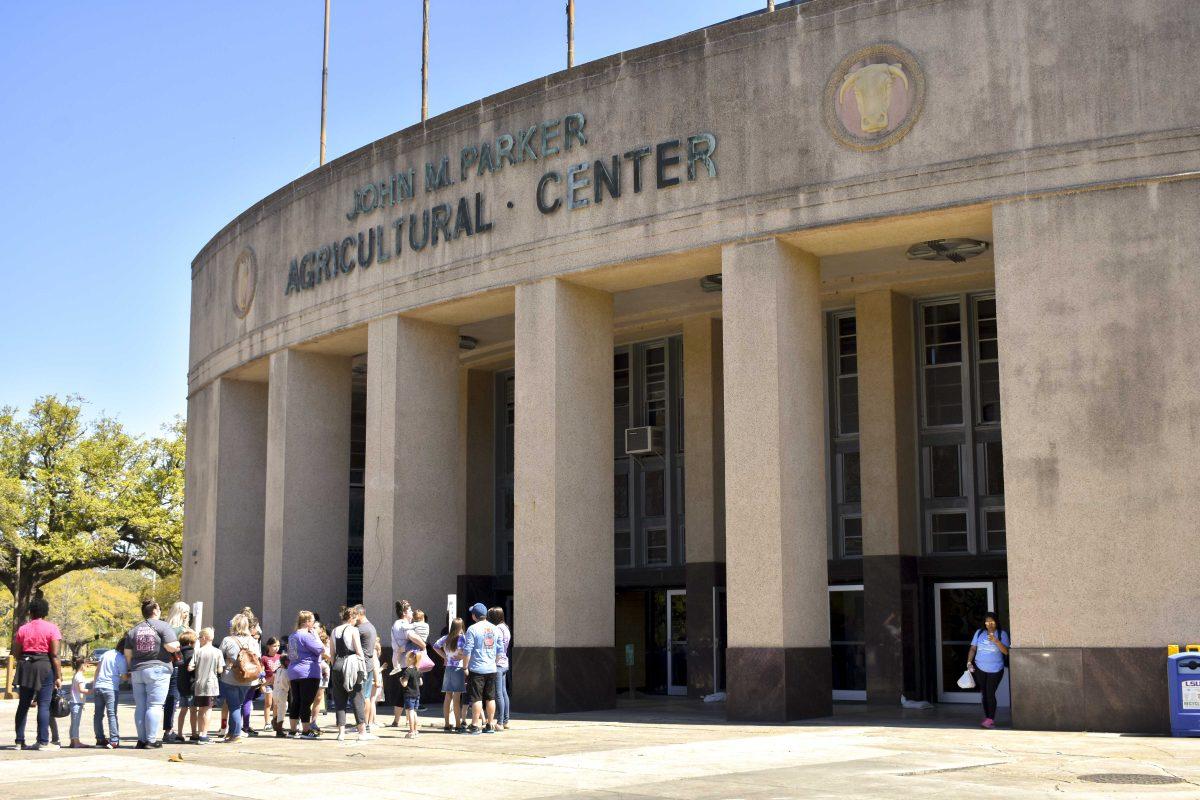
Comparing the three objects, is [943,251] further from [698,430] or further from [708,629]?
[708,629]

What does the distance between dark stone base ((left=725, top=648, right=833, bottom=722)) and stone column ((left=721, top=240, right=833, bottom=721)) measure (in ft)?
0.05

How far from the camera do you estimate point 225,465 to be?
29.6 metres

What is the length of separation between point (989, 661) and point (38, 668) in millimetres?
12052

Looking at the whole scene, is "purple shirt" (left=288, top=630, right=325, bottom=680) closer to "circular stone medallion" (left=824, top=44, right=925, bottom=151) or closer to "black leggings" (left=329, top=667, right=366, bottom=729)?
"black leggings" (left=329, top=667, right=366, bottom=729)

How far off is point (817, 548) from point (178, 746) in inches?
351

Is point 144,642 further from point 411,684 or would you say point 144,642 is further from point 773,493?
point 773,493

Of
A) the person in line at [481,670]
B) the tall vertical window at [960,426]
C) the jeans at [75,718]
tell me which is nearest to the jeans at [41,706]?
the jeans at [75,718]

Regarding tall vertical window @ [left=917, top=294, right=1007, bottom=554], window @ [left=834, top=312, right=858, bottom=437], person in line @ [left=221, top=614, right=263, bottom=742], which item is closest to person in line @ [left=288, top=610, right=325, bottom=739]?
person in line @ [left=221, top=614, right=263, bottom=742]

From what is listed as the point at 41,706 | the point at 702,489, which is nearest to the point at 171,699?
the point at 41,706

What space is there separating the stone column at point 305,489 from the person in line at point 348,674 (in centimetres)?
965

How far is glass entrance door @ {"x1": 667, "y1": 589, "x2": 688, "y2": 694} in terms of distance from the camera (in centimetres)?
2658

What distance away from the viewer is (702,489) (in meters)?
25.5

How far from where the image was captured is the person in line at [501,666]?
1716cm

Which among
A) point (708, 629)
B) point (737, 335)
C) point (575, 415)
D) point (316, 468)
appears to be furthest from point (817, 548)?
point (316, 468)
